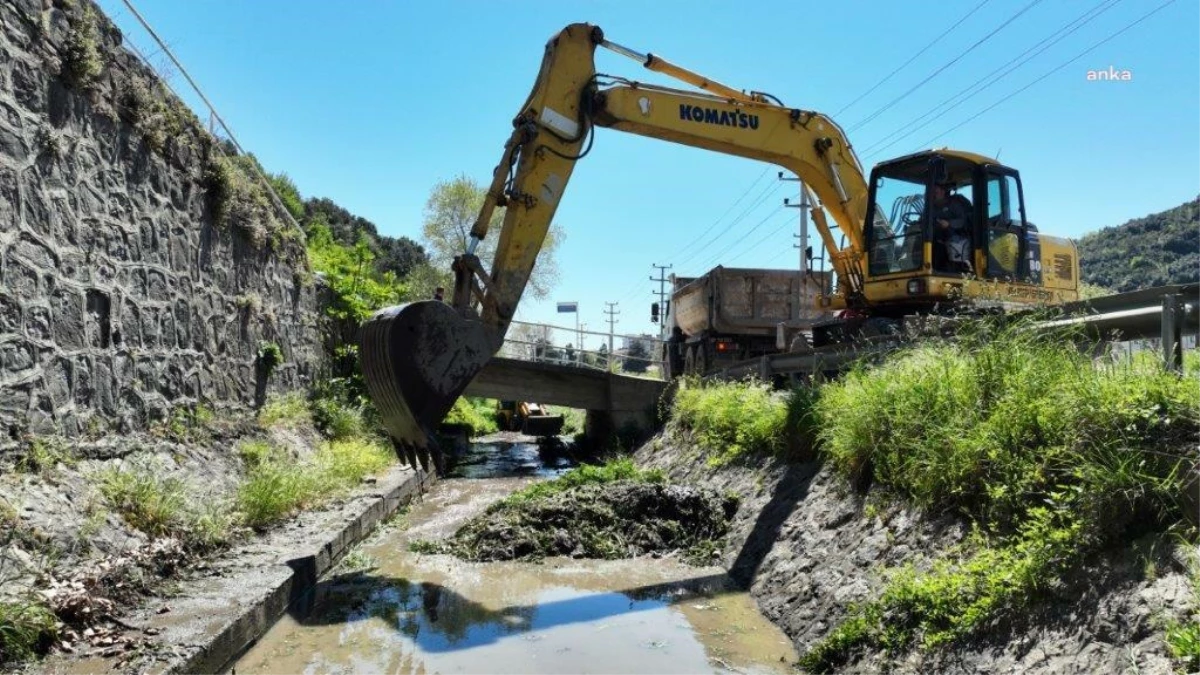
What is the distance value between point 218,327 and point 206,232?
1.14 m

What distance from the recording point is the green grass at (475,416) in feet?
77.2

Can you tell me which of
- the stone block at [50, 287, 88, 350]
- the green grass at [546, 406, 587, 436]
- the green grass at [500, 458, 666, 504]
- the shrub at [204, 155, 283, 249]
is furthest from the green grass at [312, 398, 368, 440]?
the green grass at [546, 406, 587, 436]

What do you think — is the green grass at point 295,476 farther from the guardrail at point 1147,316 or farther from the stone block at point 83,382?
the guardrail at point 1147,316

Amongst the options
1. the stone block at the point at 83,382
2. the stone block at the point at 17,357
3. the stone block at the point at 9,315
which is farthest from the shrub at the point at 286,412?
the stone block at the point at 9,315

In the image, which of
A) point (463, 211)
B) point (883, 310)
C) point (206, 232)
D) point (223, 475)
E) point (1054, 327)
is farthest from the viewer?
point (463, 211)

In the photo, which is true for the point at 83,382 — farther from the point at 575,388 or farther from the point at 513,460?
the point at 513,460

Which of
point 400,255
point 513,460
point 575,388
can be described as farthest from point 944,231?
point 400,255

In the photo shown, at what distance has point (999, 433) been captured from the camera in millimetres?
4656

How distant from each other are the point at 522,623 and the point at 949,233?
6909mm

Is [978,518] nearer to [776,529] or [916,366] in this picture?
[916,366]

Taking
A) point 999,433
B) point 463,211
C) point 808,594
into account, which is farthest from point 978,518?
point 463,211

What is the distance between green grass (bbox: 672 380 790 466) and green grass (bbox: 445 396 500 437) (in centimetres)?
817

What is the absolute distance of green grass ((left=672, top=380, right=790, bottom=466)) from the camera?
8716 millimetres

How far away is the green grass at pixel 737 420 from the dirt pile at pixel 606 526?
757mm
